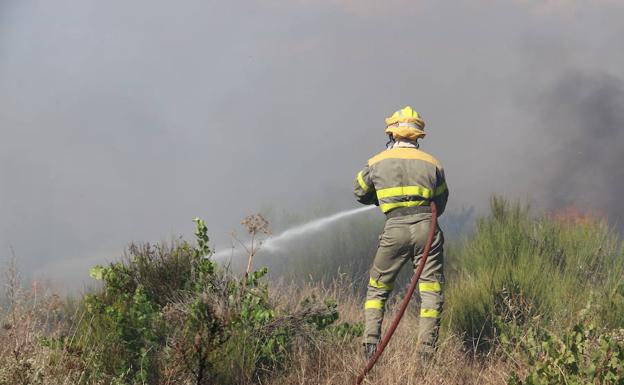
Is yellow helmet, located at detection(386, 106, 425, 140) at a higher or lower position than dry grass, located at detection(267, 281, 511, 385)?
higher

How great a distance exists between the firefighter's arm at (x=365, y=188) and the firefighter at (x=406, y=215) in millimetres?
19

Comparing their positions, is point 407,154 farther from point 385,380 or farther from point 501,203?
point 501,203

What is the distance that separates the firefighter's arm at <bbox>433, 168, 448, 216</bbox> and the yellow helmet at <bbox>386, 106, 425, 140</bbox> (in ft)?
1.18

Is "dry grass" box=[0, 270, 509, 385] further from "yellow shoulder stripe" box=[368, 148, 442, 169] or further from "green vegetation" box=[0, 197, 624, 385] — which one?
"yellow shoulder stripe" box=[368, 148, 442, 169]

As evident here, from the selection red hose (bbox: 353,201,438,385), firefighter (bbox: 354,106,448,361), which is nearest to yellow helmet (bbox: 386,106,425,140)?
firefighter (bbox: 354,106,448,361)

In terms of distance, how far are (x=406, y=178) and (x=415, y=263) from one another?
27.6 inches

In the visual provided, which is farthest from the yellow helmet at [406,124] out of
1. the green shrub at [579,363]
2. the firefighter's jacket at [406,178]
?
the green shrub at [579,363]

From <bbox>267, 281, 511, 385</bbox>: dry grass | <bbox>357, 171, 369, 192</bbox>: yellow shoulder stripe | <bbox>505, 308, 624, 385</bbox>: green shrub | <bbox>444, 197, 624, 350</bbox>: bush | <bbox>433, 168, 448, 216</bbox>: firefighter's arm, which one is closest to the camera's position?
<bbox>505, 308, 624, 385</bbox>: green shrub

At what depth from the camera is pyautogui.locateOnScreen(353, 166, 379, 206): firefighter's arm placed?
19.8ft

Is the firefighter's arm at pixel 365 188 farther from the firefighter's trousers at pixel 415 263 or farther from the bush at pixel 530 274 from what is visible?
the bush at pixel 530 274

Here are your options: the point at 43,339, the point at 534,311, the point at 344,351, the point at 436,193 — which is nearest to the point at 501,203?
the point at 534,311

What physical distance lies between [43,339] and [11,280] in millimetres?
494

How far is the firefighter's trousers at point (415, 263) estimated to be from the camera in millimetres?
5590

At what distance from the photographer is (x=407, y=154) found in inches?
230
